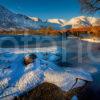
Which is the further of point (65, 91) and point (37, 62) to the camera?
point (37, 62)

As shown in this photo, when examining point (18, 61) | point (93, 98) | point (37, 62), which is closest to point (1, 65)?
point (18, 61)

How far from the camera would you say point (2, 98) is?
7012 mm

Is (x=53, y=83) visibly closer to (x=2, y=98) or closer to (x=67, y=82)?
(x=67, y=82)

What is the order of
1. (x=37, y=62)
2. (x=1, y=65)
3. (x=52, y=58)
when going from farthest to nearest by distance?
(x=52, y=58) < (x=37, y=62) < (x=1, y=65)

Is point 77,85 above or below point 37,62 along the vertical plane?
below

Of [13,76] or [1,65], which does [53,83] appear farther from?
[1,65]

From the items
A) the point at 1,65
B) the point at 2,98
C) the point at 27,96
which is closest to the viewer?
the point at 2,98

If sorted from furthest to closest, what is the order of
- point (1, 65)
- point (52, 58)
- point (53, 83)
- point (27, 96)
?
point (52, 58) → point (1, 65) → point (53, 83) → point (27, 96)

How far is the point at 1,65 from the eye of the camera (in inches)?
377

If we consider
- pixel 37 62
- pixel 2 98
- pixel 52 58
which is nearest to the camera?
pixel 2 98

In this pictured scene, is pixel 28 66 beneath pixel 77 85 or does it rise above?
A: above

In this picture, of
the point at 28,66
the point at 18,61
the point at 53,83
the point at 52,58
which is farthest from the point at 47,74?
the point at 52,58

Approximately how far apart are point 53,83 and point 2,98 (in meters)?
2.40

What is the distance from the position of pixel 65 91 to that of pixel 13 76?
236 cm
